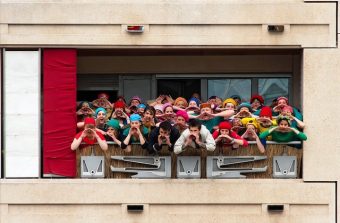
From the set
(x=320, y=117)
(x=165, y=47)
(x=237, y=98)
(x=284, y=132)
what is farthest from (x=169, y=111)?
(x=320, y=117)

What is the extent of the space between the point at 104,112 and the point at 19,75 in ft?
6.12

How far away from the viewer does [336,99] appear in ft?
88.7

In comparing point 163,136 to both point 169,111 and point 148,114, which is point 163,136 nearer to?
point 148,114

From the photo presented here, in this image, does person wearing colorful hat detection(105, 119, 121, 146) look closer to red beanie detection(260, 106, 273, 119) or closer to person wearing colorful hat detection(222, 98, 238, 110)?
person wearing colorful hat detection(222, 98, 238, 110)

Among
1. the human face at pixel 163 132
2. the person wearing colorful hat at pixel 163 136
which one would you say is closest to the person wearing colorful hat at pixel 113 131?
the person wearing colorful hat at pixel 163 136

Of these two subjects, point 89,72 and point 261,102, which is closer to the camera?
point 261,102

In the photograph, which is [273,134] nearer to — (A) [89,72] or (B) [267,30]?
(B) [267,30]

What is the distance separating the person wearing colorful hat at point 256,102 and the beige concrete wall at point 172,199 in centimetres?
161

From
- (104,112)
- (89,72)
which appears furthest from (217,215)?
(89,72)

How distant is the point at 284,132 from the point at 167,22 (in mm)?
3205

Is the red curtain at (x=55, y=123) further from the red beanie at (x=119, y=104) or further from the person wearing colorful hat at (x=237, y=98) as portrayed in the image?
the person wearing colorful hat at (x=237, y=98)

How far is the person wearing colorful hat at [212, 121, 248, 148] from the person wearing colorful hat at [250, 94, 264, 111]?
1.25 meters

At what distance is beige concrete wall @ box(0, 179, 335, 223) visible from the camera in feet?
88.1

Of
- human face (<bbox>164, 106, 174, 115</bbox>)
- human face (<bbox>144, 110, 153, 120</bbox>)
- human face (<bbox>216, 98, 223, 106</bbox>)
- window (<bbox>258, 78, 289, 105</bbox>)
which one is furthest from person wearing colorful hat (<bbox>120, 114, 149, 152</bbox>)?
window (<bbox>258, 78, 289, 105</bbox>)
